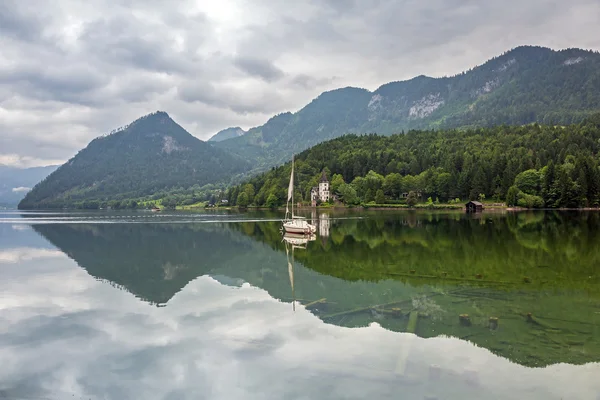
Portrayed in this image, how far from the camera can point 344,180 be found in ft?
563

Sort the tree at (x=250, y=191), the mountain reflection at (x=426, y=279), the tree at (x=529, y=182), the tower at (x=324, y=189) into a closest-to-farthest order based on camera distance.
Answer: the mountain reflection at (x=426, y=279)
the tree at (x=529, y=182)
the tower at (x=324, y=189)
the tree at (x=250, y=191)

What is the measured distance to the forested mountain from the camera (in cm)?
11069

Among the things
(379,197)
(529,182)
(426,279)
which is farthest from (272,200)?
(426,279)

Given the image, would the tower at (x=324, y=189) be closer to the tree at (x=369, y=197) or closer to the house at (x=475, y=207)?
the tree at (x=369, y=197)

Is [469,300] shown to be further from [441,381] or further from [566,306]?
[441,381]

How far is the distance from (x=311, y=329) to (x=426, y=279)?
32.9ft

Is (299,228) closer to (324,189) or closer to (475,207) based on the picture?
(475,207)

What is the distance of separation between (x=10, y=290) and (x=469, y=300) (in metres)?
24.2

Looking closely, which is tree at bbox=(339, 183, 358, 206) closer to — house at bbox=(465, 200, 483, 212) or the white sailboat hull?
house at bbox=(465, 200, 483, 212)

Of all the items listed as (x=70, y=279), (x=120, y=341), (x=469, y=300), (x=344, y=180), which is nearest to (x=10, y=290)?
(x=70, y=279)

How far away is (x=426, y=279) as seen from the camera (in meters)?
23.6

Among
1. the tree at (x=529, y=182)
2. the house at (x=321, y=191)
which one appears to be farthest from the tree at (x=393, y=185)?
the tree at (x=529, y=182)

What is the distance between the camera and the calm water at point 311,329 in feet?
36.9

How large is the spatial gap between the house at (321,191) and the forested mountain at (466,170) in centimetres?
243
